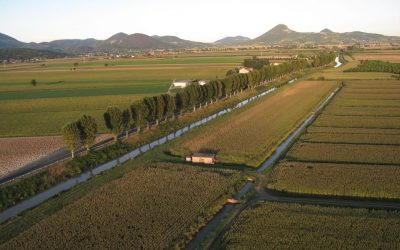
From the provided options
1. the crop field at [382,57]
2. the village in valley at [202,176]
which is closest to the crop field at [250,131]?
the village in valley at [202,176]

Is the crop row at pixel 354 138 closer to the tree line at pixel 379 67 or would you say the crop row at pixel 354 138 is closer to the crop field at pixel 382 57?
the tree line at pixel 379 67

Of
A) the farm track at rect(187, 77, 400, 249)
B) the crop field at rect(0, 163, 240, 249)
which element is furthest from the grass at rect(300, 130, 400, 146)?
the farm track at rect(187, 77, 400, 249)

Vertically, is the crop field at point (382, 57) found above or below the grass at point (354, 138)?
above

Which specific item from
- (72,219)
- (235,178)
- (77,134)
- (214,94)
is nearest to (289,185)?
(235,178)

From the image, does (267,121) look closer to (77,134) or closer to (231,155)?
(231,155)

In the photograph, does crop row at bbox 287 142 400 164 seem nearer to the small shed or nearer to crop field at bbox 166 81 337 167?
crop field at bbox 166 81 337 167

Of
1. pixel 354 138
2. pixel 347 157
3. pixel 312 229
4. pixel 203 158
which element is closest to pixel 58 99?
pixel 203 158
